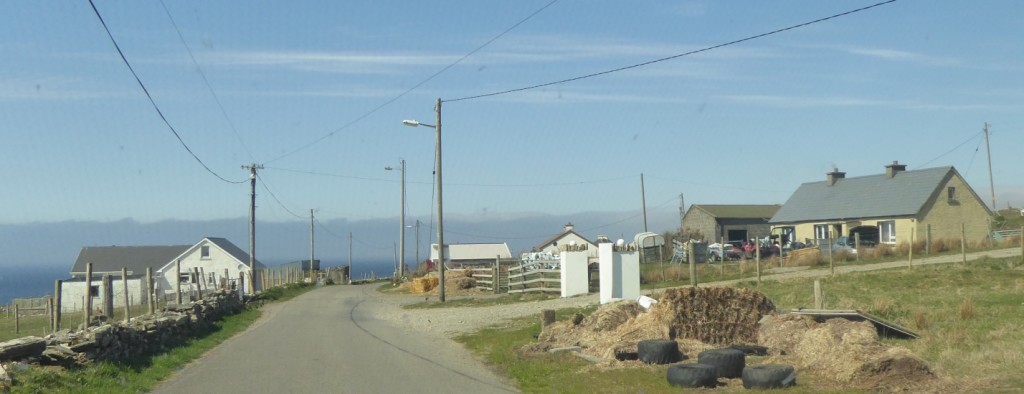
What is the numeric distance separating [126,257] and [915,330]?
302 feet

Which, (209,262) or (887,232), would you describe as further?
(209,262)

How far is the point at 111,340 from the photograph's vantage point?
16.2m

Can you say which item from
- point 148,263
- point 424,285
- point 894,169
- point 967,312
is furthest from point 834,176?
point 148,263

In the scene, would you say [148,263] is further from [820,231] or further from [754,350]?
[754,350]

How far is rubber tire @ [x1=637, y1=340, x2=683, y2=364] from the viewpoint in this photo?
14055mm

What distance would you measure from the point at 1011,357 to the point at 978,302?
9318 mm

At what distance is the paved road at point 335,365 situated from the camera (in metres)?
13.3

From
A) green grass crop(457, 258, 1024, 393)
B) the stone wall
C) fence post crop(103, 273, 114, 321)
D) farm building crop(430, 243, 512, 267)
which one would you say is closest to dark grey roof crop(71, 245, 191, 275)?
farm building crop(430, 243, 512, 267)

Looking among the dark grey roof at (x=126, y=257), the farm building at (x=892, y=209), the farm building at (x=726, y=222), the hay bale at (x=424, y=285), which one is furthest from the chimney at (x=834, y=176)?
the dark grey roof at (x=126, y=257)

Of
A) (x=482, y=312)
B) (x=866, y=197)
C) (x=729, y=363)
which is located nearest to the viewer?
(x=729, y=363)

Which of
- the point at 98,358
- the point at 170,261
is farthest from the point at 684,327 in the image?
the point at 170,261

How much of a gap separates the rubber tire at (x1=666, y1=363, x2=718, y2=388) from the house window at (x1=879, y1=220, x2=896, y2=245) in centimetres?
4682

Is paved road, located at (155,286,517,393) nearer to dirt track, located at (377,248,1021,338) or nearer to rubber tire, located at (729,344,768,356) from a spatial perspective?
dirt track, located at (377,248,1021,338)

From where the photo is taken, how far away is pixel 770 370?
1153 centimetres
